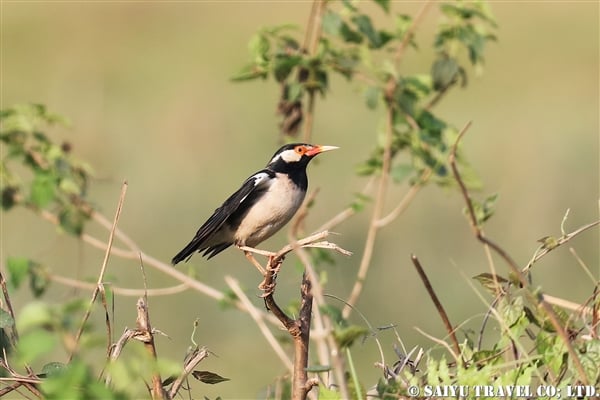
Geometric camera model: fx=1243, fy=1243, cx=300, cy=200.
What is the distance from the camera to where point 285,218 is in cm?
608

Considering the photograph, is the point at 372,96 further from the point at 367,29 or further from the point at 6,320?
the point at 6,320

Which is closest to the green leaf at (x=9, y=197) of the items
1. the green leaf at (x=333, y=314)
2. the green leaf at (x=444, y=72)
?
the green leaf at (x=444, y=72)

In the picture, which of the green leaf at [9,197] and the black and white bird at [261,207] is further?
the green leaf at [9,197]

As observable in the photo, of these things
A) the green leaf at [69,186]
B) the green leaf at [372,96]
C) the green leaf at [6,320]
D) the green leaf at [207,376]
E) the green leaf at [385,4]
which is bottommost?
the green leaf at [207,376]

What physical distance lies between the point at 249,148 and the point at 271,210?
5.21m

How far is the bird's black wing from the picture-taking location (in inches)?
237

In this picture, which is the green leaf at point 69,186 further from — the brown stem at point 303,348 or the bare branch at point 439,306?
the bare branch at point 439,306

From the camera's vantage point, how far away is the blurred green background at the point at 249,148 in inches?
329

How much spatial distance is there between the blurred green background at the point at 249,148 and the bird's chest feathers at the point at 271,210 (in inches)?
28.5

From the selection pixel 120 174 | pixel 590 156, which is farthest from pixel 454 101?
pixel 120 174

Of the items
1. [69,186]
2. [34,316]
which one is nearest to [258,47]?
[69,186]

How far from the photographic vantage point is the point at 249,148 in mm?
11195

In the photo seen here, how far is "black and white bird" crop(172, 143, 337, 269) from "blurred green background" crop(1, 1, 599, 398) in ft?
1.60

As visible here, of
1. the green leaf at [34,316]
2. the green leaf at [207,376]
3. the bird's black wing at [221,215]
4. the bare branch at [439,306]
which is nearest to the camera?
the green leaf at [34,316]
